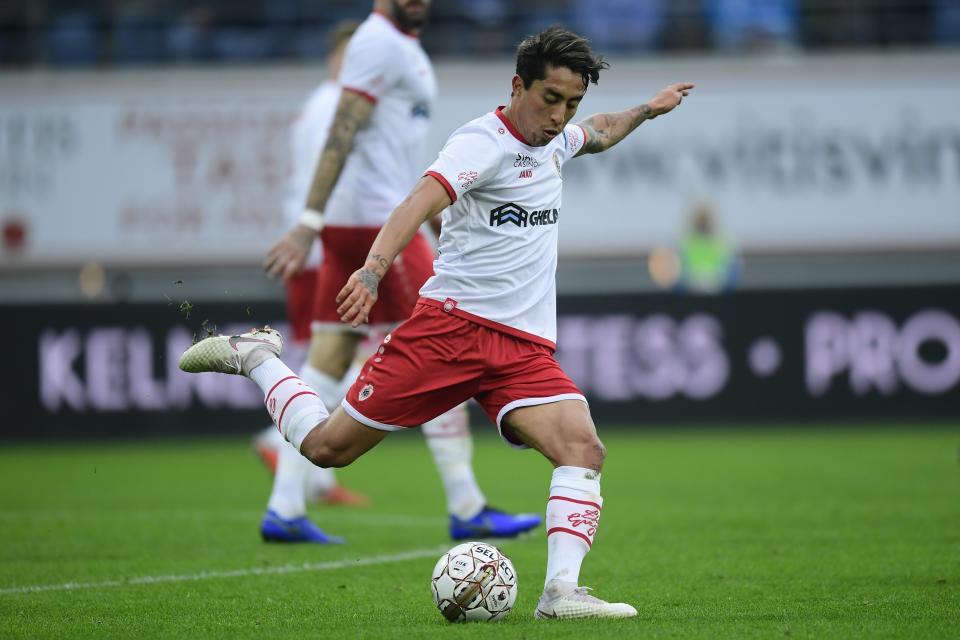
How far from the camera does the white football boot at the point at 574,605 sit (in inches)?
190

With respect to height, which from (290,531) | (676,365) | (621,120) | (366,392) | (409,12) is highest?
(409,12)

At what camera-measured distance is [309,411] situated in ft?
18.0

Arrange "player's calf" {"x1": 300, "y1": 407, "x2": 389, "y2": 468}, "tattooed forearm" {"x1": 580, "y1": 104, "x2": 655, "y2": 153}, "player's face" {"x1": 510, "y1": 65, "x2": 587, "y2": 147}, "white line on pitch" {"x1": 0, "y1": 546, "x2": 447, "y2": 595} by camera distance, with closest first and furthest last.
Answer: "player's face" {"x1": 510, "y1": 65, "x2": 587, "y2": 147}
"player's calf" {"x1": 300, "y1": 407, "x2": 389, "y2": 468}
"tattooed forearm" {"x1": 580, "y1": 104, "x2": 655, "y2": 153}
"white line on pitch" {"x1": 0, "y1": 546, "x2": 447, "y2": 595}

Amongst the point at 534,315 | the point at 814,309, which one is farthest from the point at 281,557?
the point at 814,309

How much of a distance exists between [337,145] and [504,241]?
1.89m

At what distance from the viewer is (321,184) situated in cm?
671

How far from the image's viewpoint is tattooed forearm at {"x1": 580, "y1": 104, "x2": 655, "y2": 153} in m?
5.62

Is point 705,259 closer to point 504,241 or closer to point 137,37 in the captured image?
point 137,37

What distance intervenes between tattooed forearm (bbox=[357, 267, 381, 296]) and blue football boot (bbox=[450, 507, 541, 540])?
263 cm

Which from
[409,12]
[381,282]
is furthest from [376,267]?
[409,12]

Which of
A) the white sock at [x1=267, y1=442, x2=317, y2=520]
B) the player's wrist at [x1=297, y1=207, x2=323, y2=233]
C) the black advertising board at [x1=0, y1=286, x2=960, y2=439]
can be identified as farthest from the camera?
the black advertising board at [x1=0, y1=286, x2=960, y2=439]

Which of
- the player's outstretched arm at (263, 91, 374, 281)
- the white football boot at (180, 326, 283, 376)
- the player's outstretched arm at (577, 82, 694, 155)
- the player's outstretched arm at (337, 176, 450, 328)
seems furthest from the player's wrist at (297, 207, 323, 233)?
the player's outstretched arm at (337, 176, 450, 328)

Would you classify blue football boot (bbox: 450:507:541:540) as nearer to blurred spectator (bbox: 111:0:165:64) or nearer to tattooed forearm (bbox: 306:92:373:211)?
tattooed forearm (bbox: 306:92:373:211)

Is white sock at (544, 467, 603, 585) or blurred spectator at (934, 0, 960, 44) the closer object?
white sock at (544, 467, 603, 585)
